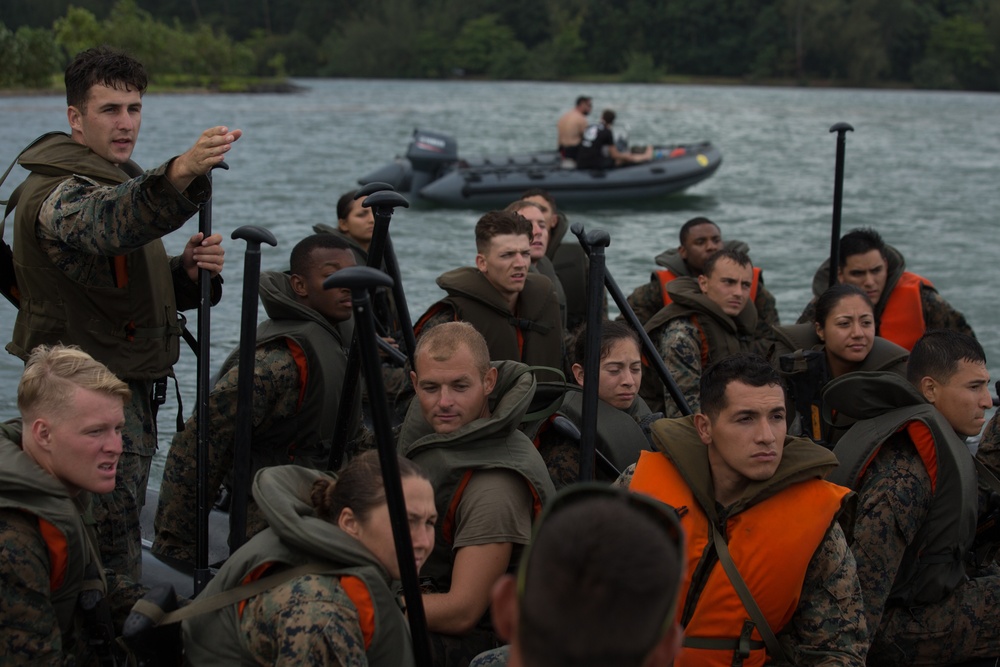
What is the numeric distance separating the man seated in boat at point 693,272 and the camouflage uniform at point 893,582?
8.86ft

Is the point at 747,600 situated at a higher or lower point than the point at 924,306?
lower

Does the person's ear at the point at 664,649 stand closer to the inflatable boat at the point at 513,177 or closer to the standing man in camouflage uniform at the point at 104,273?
the standing man in camouflage uniform at the point at 104,273

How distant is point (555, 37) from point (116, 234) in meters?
67.0

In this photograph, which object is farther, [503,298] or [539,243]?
[539,243]

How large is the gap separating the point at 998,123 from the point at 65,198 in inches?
1366

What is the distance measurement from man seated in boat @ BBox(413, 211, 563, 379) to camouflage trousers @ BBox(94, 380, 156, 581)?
4.91 ft

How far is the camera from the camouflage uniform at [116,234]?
3018mm

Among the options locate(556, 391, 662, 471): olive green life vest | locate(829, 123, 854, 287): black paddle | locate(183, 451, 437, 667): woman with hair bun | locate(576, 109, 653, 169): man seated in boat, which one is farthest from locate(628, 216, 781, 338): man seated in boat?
locate(576, 109, 653, 169): man seated in boat

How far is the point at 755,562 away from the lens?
2.86 meters

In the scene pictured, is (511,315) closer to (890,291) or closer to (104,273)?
(104,273)

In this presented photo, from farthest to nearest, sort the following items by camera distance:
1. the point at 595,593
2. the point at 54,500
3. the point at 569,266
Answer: the point at 569,266 → the point at 54,500 → the point at 595,593

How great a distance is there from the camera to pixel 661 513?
1.57 meters

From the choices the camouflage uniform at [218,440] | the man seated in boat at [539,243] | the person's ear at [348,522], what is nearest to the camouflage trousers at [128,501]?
the camouflage uniform at [218,440]

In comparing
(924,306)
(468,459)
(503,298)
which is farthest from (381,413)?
(924,306)
